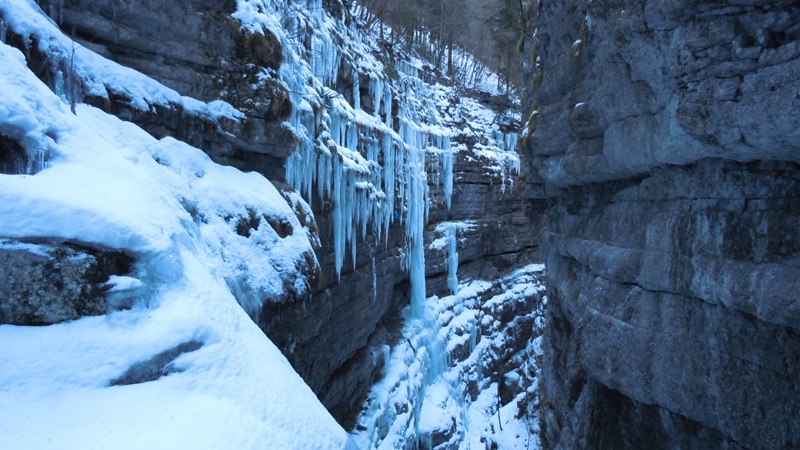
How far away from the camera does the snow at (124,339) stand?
205cm

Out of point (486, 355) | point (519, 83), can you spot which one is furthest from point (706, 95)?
point (519, 83)

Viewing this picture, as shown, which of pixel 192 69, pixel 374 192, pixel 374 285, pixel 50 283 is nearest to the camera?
pixel 50 283

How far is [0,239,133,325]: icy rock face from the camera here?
2.25m

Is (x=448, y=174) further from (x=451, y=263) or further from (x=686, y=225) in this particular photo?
(x=686, y=225)

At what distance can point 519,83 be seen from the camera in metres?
24.0

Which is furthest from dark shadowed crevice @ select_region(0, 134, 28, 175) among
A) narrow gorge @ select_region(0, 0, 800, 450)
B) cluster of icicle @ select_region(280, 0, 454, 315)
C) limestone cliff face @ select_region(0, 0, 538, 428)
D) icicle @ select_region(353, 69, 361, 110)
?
icicle @ select_region(353, 69, 361, 110)

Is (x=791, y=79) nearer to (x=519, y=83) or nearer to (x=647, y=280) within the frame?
(x=647, y=280)

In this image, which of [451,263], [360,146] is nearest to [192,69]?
[360,146]

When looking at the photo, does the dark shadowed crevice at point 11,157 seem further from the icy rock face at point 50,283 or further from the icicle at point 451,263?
the icicle at point 451,263

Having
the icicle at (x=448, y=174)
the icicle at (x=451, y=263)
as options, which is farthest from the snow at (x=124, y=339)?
the icicle at (x=448, y=174)

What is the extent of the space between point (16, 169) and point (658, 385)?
5.51m

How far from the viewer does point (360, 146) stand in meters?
11.4

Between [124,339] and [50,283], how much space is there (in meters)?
0.48

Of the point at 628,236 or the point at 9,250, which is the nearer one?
the point at 9,250
